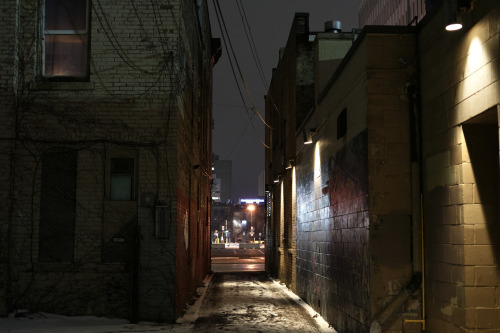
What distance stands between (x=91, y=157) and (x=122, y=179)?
0.76m

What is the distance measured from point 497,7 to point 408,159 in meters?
3.00

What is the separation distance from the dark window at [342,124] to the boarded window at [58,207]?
5.36m

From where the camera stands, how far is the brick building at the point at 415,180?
21.1 feet

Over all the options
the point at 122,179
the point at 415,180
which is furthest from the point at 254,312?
the point at 415,180

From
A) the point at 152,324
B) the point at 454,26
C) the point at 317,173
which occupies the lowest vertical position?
the point at 152,324

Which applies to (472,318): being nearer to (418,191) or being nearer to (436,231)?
(436,231)

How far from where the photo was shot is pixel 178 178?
11.9 metres

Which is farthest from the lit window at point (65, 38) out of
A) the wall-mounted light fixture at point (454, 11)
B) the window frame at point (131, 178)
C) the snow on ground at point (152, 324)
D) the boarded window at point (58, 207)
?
the wall-mounted light fixture at point (454, 11)

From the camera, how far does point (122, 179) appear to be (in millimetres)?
11594

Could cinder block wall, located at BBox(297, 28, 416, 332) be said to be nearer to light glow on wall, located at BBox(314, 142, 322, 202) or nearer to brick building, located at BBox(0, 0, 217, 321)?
light glow on wall, located at BBox(314, 142, 322, 202)

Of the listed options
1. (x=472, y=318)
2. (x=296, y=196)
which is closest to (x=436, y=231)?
(x=472, y=318)

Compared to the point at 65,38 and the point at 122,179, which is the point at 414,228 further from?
the point at 65,38

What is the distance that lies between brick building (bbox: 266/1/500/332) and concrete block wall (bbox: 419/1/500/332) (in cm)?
1

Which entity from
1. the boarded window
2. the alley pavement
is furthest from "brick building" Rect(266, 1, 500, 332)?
the boarded window
